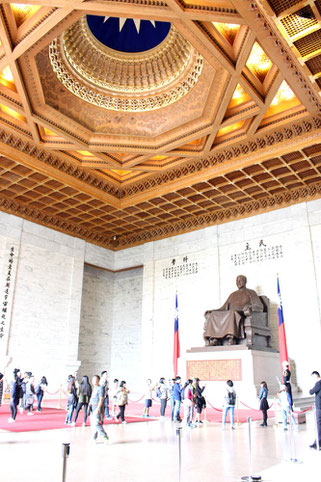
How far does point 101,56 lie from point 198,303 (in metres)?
8.22

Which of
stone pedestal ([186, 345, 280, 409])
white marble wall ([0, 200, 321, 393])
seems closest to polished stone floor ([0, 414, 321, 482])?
stone pedestal ([186, 345, 280, 409])

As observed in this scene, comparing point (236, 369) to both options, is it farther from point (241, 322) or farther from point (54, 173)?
point (54, 173)

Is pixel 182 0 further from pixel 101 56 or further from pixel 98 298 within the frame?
pixel 98 298

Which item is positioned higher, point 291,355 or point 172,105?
point 172,105

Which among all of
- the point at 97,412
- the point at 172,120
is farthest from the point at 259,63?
the point at 97,412

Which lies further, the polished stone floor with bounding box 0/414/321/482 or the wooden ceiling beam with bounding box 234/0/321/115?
the wooden ceiling beam with bounding box 234/0/321/115

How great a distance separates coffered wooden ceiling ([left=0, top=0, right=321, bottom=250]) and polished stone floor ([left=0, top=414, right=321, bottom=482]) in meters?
6.43

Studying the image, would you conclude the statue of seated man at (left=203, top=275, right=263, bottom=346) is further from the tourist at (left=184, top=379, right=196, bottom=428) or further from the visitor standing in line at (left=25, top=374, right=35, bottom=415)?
the visitor standing in line at (left=25, top=374, right=35, bottom=415)

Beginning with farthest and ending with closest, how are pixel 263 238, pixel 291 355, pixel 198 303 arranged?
pixel 198 303 → pixel 263 238 → pixel 291 355

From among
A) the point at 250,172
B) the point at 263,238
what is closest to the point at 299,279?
the point at 263,238

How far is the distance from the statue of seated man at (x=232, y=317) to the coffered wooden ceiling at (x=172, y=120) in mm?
3190

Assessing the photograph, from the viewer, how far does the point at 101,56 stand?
10.1 meters

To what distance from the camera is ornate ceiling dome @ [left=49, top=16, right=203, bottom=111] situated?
30.8 ft

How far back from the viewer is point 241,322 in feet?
34.3
